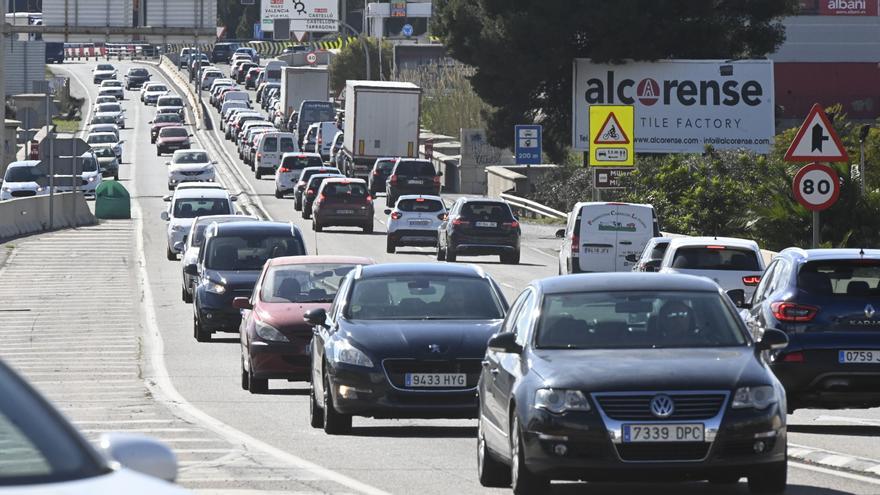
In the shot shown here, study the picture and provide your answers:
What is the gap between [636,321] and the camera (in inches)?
469

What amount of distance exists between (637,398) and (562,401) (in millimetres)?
410

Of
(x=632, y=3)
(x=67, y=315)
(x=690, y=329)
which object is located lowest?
(x=67, y=315)

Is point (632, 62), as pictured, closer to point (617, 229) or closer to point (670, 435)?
point (617, 229)

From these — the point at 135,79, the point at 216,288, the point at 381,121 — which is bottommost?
the point at 216,288

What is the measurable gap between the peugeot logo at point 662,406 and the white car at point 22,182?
163 ft

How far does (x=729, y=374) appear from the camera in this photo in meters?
10.9

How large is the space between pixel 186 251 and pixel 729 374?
25.6 metres

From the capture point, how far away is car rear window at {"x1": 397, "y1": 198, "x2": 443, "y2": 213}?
1895 inches

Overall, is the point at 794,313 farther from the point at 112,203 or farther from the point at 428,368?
the point at 112,203

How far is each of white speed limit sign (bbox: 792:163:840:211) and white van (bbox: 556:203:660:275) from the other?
1239 cm

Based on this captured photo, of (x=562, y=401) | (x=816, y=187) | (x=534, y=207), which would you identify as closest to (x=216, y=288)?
(x=816, y=187)

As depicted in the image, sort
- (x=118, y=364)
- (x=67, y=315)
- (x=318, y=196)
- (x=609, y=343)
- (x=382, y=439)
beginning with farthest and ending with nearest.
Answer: (x=318, y=196) < (x=67, y=315) < (x=118, y=364) < (x=382, y=439) < (x=609, y=343)

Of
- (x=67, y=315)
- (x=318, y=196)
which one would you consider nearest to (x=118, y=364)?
(x=67, y=315)

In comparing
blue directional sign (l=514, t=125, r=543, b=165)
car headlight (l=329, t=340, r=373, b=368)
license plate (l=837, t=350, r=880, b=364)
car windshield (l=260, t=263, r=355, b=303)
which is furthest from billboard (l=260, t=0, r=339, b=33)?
license plate (l=837, t=350, r=880, b=364)
